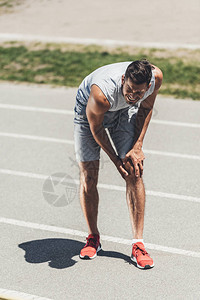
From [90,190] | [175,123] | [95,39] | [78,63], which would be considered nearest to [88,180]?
[90,190]

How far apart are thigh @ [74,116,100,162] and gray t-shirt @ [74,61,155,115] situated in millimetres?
109

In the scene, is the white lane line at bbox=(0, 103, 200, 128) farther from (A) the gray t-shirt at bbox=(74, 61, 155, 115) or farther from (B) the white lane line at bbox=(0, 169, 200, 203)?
(A) the gray t-shirt at bbox=(74, 61, 155, 115)

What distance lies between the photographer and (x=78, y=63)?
12.4m

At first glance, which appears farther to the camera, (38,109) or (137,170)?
(38,109)

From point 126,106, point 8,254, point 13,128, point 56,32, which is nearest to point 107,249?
point 8,254

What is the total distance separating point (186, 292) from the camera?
464 centimetres

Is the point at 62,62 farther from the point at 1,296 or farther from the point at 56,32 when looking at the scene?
the point at 1,296

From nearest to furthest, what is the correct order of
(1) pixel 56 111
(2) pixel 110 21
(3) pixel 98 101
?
(3) pixel 98 101 → (1) pixel 56 111 → (2) pixel 110 21

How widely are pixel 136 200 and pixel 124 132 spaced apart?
2.14 ft

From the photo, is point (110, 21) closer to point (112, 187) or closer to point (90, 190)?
point (112, 187)

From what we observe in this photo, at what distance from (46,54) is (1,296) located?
9191mm

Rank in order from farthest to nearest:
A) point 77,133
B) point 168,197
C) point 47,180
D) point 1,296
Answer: point 47,180
point 168,197
point 77,133
point 1,296

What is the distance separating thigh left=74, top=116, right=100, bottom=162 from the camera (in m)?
4.91

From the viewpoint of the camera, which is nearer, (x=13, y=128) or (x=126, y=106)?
(x=126, y=106)
